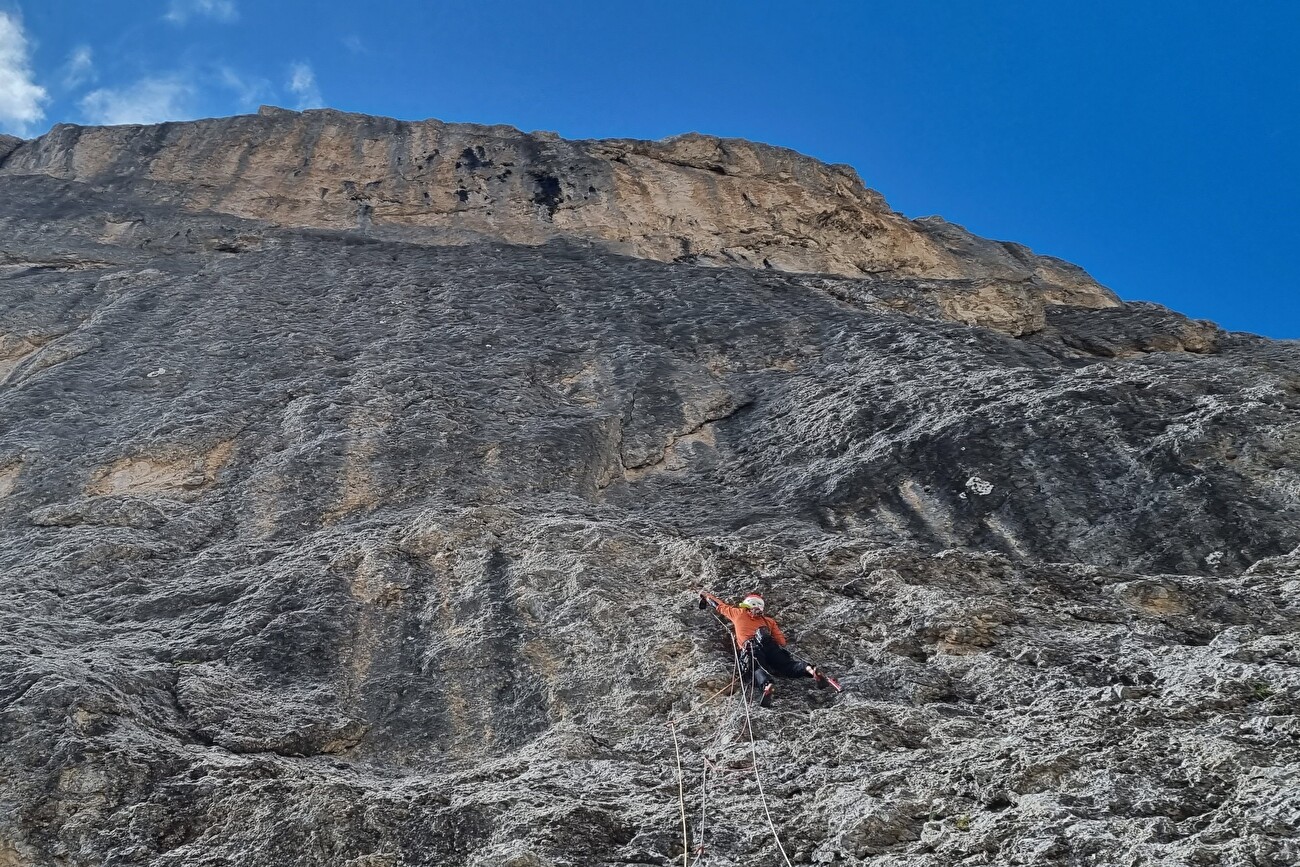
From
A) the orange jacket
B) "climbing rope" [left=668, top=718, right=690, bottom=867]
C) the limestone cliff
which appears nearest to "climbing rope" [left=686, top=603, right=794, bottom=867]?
"climbing rope" [left=668, top=718, right=690, bottom=867]

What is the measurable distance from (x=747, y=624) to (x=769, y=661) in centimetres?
38

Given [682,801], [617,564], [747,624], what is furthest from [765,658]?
[617,564]

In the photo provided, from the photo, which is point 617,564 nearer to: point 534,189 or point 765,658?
point 765,658

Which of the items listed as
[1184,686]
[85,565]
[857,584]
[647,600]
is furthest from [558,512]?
[1184,686]

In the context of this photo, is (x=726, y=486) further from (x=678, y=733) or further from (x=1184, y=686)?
(x=1184, y=686)

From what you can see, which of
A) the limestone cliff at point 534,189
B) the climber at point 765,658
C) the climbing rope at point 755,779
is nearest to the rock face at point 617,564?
the climbing rope at point 755,779

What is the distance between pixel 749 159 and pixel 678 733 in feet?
59.5

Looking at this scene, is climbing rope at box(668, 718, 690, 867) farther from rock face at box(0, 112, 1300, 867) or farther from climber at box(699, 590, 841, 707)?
climber at box(699, 590, 841, 707)

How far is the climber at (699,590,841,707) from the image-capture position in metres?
6.77

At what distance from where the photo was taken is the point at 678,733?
6.55 m

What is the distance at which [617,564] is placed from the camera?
8.57 meters

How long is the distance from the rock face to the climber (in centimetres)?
20

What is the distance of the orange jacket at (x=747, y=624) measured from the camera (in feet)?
23.3

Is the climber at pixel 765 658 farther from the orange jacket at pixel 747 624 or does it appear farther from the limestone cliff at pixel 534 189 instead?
the limestone cliff at pixel 534 189
